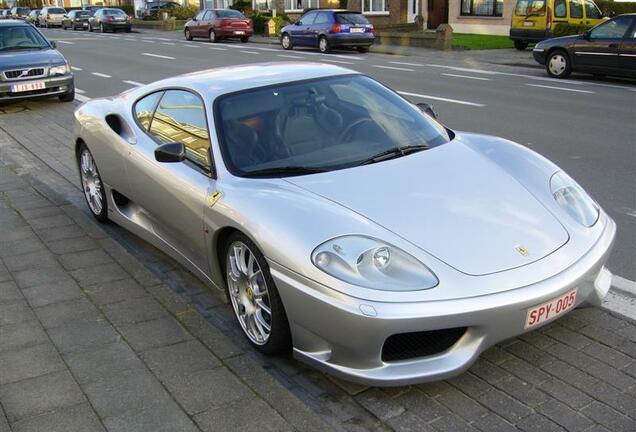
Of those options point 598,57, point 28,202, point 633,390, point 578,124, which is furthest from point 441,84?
point 633,390

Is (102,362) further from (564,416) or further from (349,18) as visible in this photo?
(349,18)

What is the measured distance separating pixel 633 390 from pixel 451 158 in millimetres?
1545

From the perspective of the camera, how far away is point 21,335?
3.74 meters

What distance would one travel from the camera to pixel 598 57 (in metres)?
14.8

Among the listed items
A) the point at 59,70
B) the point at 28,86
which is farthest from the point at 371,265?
the point at 59,70

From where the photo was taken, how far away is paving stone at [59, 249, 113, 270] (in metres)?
4.76

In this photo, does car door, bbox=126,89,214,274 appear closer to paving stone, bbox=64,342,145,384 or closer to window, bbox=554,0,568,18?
paving stone, bbox=64,342,145,384

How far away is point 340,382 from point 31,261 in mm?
2771

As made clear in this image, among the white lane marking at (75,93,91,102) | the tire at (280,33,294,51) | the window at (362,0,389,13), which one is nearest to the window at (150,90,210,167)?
the white lane marking at (75,93,91,102)

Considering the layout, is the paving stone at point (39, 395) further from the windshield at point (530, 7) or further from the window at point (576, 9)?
the window at point (576, 9)

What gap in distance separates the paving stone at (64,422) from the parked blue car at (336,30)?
2162cm

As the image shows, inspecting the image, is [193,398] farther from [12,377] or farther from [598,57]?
[598,57]

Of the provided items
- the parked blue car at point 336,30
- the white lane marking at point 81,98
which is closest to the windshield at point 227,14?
the parked blue car at point 336,30

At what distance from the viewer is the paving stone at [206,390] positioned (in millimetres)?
3016
